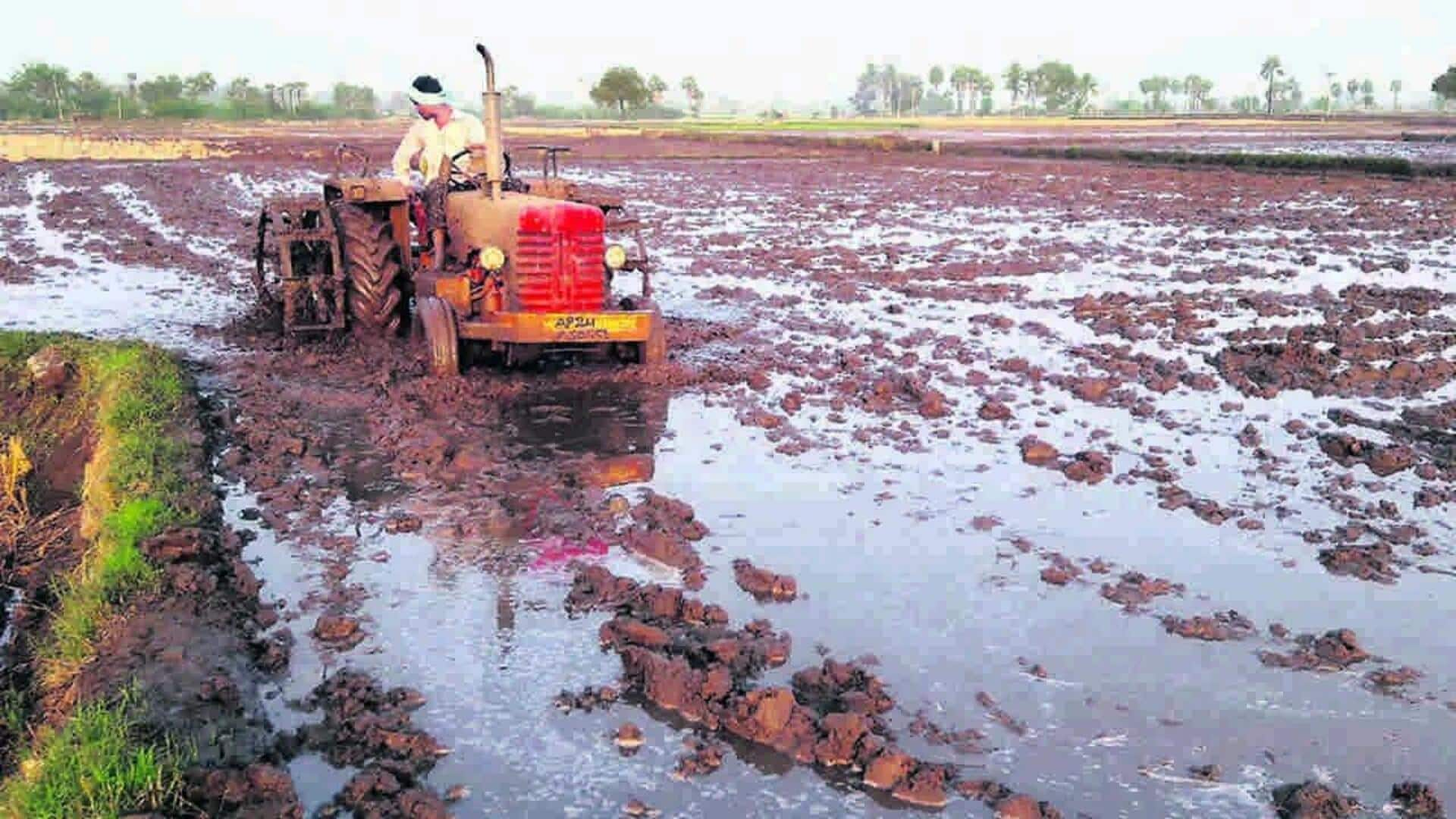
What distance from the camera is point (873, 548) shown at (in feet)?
20.7

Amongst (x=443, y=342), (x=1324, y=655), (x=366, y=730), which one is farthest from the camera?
(x=443, y=342)

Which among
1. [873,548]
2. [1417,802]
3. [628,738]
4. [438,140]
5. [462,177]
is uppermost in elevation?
[438,140]

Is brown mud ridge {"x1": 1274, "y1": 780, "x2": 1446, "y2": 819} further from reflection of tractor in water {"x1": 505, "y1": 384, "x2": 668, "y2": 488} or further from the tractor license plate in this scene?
the tractor license plate

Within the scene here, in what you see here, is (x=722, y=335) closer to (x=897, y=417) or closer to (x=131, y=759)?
(x=897, y=417)

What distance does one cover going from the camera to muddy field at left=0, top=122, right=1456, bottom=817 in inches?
170


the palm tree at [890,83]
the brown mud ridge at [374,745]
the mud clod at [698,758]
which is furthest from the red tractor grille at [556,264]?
the palm tree at [890,83]

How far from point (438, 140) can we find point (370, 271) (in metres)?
1.25

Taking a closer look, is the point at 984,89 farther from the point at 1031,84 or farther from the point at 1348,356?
the point at 1348,356

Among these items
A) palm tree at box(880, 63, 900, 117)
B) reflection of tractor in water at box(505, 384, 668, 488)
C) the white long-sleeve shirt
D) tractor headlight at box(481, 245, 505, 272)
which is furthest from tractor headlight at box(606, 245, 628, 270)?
palm tree at box(880, 63, 900, 117)

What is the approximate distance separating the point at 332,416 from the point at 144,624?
3725mm

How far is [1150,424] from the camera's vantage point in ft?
28.0

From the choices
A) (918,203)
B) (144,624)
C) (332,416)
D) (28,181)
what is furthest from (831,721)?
(28,181)

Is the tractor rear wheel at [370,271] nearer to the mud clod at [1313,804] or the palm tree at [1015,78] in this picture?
the mud clod at [1313,804]

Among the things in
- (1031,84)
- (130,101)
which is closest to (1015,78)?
(1031,84)
